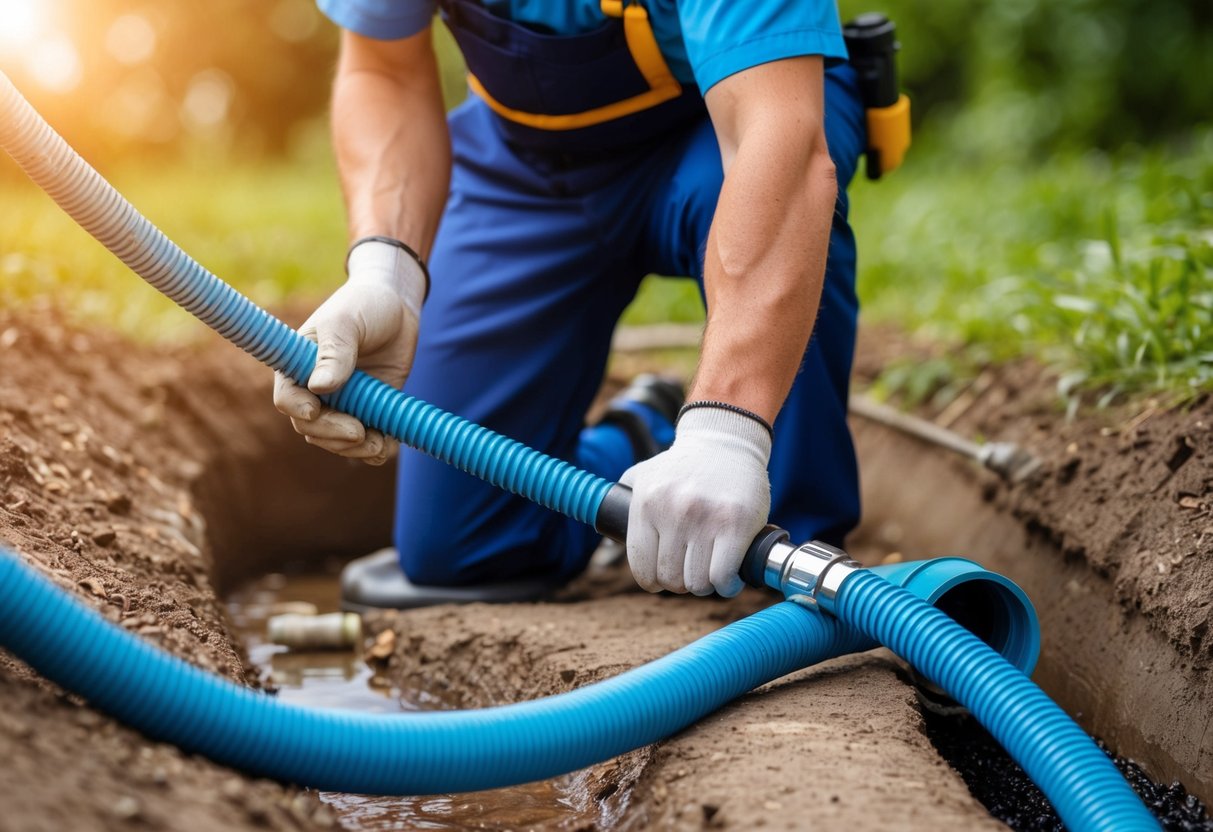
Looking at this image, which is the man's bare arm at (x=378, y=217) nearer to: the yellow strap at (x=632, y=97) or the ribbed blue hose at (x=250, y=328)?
the ribbed blue hose at (x=250, y=328)

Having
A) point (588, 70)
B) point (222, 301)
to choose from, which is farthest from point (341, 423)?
point (588, 70)

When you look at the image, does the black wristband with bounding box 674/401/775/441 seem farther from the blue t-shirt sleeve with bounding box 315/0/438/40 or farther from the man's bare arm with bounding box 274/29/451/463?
the blue t-shirt sleeve with bounding box 315/0/438/40

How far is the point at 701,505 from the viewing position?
57.7 inches

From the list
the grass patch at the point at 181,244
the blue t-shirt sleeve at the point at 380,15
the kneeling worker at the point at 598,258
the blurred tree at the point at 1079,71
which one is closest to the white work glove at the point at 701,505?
the kneeling worker at the point at 598,258

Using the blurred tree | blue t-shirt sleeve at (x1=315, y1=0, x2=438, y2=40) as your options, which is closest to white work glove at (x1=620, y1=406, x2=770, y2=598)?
blue t-shirt sleeve at (x1=315, y1=0, x2=438, y2=40)

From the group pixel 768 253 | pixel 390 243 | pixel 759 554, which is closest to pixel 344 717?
pixel 759 554

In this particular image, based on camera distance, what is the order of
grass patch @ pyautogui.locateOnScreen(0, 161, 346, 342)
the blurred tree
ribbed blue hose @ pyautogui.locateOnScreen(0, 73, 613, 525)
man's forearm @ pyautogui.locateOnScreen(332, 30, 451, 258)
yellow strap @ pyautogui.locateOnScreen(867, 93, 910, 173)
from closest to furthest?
ribbed blue hose @ pyautogui.locateOnScreen(0, 73, 613, 525)
man's forearm @ pyautogui.locateOnScreen(332, 30, 451, 258)
yellow strap @ pyautogui.locateOnScreen(867, 93, 910, 173)
grass patch @ pyautogui.locateOnScreen(0, 161, 346, 342)
the blurred tree

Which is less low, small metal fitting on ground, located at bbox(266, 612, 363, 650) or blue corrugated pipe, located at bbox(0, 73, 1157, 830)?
blue corrugated pipe, located at bbox(0, 73, 1157, 830)

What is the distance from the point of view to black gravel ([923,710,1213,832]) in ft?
4.89

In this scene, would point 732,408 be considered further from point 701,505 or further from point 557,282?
point 557,282

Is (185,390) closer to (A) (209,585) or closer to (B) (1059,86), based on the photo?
(A) (209,585)

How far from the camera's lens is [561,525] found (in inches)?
93.8

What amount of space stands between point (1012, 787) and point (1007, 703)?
1.02 ft

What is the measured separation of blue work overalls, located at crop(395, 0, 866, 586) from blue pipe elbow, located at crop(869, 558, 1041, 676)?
0.32m
